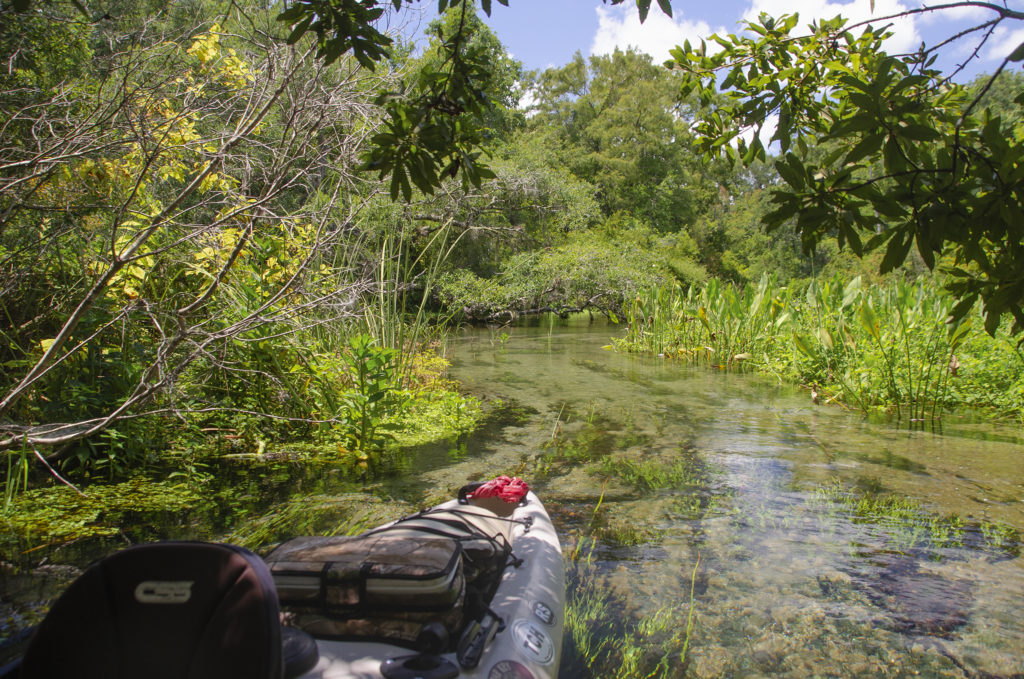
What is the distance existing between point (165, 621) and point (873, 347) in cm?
763

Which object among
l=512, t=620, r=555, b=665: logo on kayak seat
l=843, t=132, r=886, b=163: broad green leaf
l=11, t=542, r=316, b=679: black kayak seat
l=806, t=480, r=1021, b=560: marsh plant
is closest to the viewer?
l=11, t=542, r=316, b=679: black kayak seat

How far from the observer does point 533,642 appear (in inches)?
83.0

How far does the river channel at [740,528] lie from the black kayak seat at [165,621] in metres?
1.48

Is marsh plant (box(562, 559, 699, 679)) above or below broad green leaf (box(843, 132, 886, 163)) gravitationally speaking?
below

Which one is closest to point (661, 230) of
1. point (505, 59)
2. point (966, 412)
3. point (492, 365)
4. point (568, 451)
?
point (505, 59)

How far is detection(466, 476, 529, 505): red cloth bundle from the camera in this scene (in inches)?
132

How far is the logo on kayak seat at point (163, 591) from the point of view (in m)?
1.40

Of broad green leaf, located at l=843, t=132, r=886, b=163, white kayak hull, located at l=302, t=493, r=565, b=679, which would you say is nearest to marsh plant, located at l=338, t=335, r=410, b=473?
white kayak hull, located at l=302, t=493, r=565, b=679

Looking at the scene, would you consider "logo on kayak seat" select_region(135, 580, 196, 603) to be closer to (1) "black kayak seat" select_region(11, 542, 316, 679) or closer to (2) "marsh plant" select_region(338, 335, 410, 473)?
(1) "black kayak seat" select_region(11, 542, 316, 679)

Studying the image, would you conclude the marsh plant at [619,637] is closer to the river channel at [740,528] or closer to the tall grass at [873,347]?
the river channel at [740,528]

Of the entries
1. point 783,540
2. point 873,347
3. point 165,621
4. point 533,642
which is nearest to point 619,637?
point 533,642

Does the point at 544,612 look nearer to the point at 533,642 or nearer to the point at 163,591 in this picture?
the point at 533,642

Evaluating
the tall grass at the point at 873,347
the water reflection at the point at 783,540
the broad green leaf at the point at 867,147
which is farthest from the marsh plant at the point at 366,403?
the tall grass at the point at 873,347

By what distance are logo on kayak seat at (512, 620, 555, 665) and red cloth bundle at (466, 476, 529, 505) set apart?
3.80 ft
